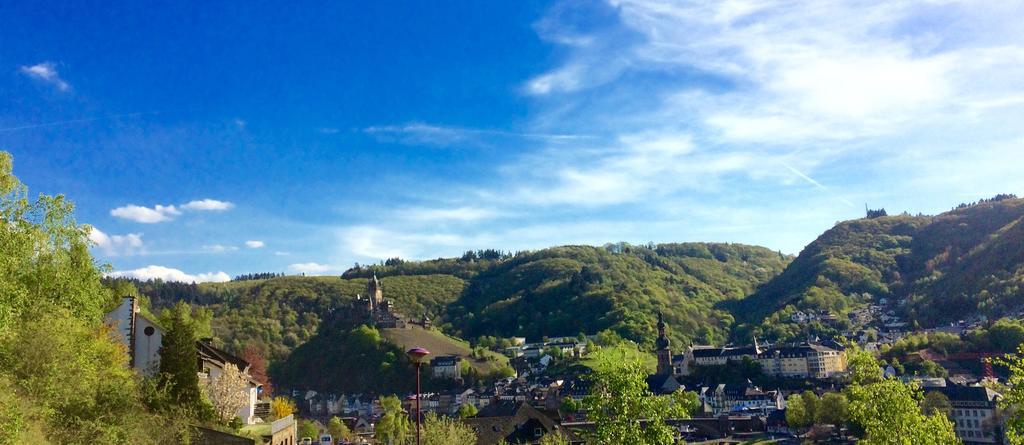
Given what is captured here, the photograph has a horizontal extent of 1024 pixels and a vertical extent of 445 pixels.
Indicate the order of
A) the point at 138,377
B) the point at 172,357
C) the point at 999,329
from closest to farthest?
the point at 172,357, the point at 138,377, the point at 999,329

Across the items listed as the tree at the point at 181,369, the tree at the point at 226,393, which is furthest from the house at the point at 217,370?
the tree at the point at 181,369

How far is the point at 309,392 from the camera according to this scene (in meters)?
176

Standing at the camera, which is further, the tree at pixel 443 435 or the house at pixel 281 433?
the tree at pixel 443 435

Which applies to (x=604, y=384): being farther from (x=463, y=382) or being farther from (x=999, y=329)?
(x=463, y=382)

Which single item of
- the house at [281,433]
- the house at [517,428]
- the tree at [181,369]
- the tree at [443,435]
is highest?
the tree at [181,369]

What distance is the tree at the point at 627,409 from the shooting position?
74.2ft

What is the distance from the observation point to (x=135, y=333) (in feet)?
110

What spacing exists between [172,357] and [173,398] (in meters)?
1.62

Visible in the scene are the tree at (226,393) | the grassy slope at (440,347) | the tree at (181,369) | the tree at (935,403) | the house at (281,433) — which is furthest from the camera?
the grassy slope at (440,347)

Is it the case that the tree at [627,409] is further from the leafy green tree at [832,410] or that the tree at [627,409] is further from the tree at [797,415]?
the tree at [797,415]

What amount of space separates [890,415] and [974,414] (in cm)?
8583

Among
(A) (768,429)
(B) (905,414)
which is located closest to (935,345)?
(A) (768,429)

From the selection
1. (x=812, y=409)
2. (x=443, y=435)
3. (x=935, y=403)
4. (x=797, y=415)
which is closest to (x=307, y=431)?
(x=443, y=435)

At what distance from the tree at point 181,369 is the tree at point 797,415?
281 ft
